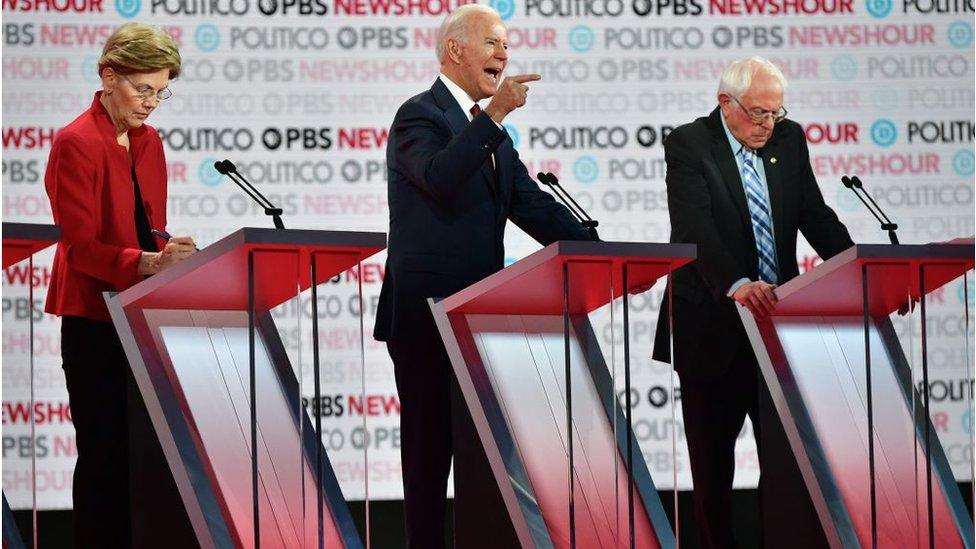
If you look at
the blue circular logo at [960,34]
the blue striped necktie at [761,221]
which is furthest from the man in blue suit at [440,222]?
the blue circular logo at [960,34]

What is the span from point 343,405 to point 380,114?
1.08 metres

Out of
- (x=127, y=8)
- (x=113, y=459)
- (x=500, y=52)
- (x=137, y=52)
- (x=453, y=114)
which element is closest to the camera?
(x=113, y=459)

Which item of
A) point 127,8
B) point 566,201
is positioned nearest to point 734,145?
point 566,201

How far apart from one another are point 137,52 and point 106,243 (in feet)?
1.42

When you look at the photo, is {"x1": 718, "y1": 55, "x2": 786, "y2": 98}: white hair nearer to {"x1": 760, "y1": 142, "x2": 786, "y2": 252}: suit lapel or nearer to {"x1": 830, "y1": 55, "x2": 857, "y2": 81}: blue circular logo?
{"x1": 760, "y1": 142, "x2": 786, "y2": 252}: suit lapel

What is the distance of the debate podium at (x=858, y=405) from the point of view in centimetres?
346

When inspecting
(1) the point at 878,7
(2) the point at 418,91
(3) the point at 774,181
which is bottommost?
(3) the point at 774,181

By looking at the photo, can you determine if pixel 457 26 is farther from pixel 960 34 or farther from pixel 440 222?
pixel 960 34

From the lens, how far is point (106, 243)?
3375 mm

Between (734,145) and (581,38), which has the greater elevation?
(581,38)

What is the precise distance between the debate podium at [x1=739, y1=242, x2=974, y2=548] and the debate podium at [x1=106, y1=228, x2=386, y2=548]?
42.2 inches

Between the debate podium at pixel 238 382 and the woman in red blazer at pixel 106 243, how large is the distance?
0.41 feet

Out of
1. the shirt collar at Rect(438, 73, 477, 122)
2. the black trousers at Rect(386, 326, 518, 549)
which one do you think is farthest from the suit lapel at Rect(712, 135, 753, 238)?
the black trousers at Rect(386, 326, 518, 549)

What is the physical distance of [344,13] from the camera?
5605mm
